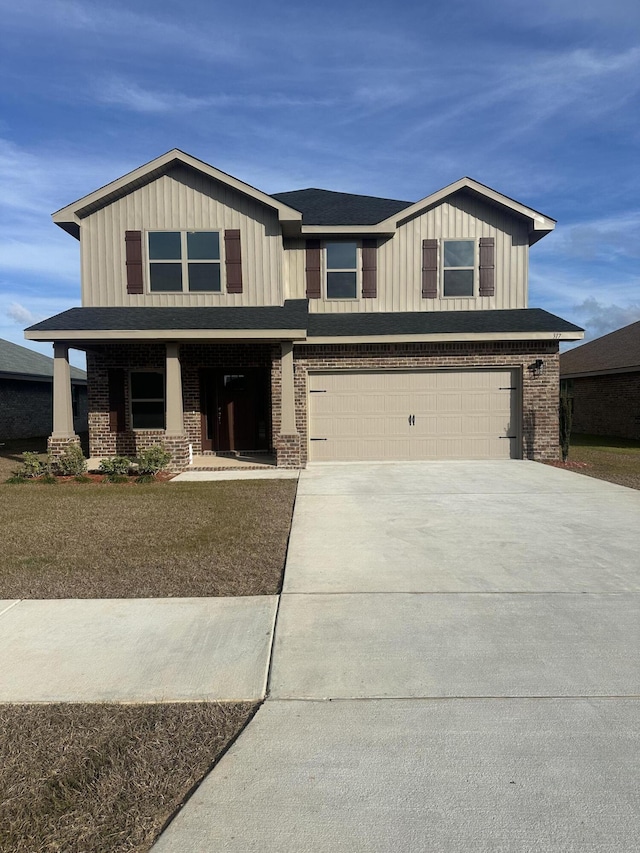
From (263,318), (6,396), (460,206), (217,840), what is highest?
(460,206)

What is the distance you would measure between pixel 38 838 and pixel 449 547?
4554mm

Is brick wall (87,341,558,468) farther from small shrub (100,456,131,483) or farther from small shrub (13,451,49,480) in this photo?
small shrub (13,451,49,480)

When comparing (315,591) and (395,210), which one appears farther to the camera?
(395,210)

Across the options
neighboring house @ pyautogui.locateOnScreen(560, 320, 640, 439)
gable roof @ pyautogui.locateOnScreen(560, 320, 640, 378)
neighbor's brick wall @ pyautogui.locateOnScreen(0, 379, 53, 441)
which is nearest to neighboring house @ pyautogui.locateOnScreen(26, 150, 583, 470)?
neighboring house @ pyautogui.locateOnScreen(560, 320, 640, 439)

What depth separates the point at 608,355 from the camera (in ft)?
70.2

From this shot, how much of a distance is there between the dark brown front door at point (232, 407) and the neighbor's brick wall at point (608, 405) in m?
13.6

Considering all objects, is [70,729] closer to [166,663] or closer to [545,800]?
[166,663]

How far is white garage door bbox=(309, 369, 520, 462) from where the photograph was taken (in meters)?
13.3

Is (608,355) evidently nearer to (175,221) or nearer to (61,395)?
(175,221)

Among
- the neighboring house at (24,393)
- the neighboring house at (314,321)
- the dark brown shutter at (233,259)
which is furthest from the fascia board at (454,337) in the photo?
the neighboring house at (24,393)

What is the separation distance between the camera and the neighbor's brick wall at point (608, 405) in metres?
19.2

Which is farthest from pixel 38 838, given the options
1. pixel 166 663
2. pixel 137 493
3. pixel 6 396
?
pixel 6 396

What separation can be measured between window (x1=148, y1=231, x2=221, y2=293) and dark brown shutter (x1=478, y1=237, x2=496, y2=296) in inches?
269

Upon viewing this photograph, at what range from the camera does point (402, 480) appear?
34.0 ft
